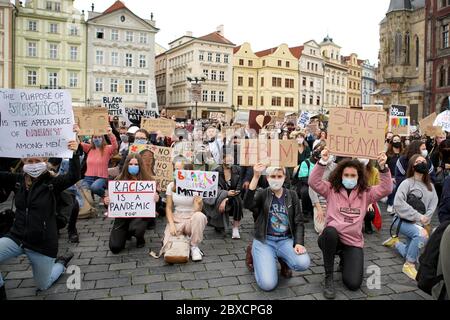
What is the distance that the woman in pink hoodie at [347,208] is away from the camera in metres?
4.68

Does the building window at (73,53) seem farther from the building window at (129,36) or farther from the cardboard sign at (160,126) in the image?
the cardboard sign at (160,126)

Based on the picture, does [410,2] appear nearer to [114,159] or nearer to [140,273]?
[114,159]

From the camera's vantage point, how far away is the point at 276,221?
5.10 metres

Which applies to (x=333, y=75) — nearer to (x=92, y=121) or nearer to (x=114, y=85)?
(x=114, y=85)

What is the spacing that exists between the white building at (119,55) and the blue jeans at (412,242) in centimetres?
4464

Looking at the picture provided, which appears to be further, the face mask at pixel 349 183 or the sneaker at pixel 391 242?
the sneaker at pixel 391 242

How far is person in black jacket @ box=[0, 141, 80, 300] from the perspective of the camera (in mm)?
4301

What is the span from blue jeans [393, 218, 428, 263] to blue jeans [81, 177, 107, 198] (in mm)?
5756

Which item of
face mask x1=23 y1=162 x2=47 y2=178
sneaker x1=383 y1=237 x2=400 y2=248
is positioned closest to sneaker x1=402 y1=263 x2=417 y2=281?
sneaker x1=383 y1=237 x2=400 y2=248

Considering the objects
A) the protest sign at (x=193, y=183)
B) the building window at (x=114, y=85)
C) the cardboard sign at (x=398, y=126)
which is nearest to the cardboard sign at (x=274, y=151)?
the protest sign at (x=193, y=183)

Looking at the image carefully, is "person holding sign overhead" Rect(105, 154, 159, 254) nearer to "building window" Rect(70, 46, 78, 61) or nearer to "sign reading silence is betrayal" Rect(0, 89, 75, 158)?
"sign reading silence is betrayal" Rect(0, 89, 75, 158)

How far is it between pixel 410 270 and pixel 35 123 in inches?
200
